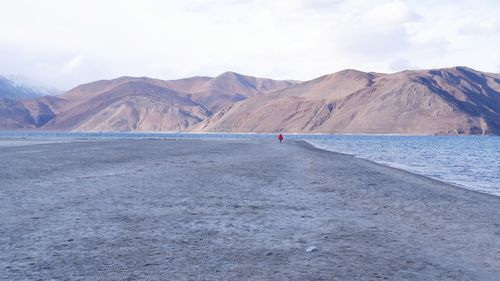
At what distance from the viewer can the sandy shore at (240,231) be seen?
733 cm

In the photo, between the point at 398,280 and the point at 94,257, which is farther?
the point at 94,257

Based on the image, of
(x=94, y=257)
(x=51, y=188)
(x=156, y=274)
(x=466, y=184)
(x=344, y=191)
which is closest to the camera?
(x=156, y=274)

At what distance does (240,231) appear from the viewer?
10102 mm

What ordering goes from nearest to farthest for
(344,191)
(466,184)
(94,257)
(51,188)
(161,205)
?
(94,257)
(161,205)
(51,188)
(344,191)
(466,184)

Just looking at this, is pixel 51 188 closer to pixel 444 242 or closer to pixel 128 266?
pixel 128 266

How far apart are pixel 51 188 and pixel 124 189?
7.43ft

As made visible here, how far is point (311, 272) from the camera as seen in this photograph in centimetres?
724

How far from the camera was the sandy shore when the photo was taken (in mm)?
7332

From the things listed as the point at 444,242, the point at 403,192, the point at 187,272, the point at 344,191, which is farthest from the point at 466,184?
the point at 187,272

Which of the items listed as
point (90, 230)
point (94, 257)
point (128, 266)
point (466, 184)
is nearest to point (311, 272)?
point (128, 266)

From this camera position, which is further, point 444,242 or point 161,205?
point 161,205

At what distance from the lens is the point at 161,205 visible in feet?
43.2

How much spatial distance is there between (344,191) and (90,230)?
32.6 ft

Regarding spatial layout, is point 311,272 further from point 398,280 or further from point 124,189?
point 124,189
